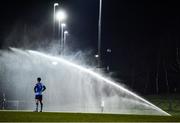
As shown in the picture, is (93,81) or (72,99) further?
(72,99)

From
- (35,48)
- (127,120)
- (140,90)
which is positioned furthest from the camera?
(140,90)

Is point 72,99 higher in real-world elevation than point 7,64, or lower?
lower

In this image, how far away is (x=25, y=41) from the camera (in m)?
55.0

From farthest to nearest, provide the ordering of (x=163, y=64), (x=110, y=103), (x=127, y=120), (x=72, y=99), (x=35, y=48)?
(x=163, y=64) → (x=35, y=48) → (x=72, y=99) → (x=110, y=103) → (x=127, y=120)

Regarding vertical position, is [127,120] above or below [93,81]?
below

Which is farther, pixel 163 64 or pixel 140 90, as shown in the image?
pixel 140 90

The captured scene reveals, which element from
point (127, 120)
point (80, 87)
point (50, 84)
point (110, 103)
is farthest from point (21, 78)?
point (127, 120)

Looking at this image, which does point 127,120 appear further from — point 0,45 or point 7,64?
point 0,45

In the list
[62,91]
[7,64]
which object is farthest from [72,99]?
[7,64]

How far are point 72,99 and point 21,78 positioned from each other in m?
6.80

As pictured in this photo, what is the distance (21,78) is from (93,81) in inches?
405

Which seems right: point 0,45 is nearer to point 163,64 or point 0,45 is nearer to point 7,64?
point 7,64

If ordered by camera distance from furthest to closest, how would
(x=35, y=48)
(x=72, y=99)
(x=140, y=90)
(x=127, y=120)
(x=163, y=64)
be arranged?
1. (x=140, y=90)
2. (x=163, y=64)
3. (x=35, y=48)
4. (x=72, y=99)
5. (x=127, y=120)

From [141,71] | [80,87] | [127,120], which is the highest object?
[141,71]
